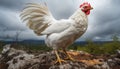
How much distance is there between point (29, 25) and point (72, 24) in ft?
5.31

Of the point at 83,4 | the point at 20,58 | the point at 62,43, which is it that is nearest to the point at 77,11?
the point at 83,4

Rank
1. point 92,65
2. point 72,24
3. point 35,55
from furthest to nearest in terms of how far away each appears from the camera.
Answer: point 35,55 < point 92,65 < point 72,24

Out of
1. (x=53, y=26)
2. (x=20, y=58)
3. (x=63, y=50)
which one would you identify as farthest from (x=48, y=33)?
(x=20, y=58)

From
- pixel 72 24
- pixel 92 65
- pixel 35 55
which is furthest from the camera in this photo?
pixel 35 55

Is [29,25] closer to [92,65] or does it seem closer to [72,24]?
[72,24]

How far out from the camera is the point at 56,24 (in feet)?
26.3

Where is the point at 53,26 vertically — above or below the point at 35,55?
above

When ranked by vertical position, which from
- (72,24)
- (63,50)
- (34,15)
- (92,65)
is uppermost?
(34,15)

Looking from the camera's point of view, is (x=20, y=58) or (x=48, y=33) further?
(x=20, y=58)

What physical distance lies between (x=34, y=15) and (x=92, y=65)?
2187 mm

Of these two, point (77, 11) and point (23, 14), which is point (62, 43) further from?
point (23, 14)

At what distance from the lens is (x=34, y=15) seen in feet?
28.5

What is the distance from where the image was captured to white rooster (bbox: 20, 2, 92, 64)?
7668 mm

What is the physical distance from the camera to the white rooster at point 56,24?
25.2 ft
